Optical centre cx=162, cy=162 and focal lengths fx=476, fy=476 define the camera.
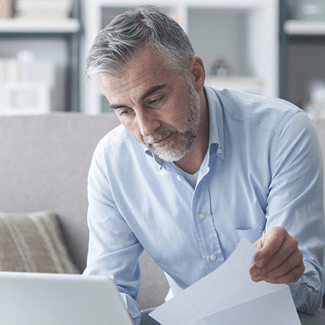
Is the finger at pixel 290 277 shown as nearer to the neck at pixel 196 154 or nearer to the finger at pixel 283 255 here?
the finger at pixel 283 255

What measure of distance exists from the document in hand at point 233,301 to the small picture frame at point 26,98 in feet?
7.21

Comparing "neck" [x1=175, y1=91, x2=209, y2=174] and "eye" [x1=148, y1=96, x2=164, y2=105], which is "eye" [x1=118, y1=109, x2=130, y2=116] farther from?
"neck" [x1=175, y1=91, x2=209, y2=174]

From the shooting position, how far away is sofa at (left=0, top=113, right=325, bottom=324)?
1.38 m

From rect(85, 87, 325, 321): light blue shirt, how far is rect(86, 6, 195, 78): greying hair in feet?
0.56

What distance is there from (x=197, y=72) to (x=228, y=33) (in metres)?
2.07

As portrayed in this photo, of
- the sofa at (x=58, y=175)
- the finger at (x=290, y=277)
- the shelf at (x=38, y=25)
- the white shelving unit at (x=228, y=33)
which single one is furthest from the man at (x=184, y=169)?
the shelf at (x=38, y=25)

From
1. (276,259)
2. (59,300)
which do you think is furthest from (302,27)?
(59,300)

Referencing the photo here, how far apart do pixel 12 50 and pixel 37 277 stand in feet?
8.70

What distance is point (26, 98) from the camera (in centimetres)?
268

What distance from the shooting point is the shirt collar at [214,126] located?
3.32ft

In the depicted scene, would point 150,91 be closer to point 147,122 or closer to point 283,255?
point 147,122

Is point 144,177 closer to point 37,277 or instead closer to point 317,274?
point 317,274

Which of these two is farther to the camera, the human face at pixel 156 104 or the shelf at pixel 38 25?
the shelf at pixel 38 25

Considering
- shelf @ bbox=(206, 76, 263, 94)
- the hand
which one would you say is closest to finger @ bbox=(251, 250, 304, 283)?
the hand
